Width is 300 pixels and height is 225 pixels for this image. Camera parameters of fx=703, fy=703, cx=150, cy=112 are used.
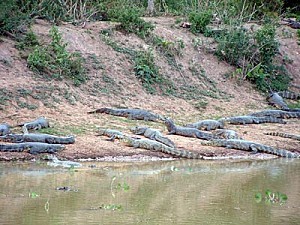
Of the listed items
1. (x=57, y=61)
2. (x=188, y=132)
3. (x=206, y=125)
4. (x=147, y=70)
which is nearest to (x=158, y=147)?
(x=188, y=132)

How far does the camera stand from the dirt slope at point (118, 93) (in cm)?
1491

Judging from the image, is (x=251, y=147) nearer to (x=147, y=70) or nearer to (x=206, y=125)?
(x=206, y=125)

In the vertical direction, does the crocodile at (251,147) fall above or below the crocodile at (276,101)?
above

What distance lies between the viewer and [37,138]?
13492 millimetres

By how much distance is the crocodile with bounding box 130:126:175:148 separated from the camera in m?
14.2

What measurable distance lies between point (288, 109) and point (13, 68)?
765 cm

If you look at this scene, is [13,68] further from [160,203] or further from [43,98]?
[160,203]

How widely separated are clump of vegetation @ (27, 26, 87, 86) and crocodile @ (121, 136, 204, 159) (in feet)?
14.6

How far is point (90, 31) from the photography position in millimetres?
20797

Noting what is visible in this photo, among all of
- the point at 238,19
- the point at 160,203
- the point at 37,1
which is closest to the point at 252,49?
the point at 238,19

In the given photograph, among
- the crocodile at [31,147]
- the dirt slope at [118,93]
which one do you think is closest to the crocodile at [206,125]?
the dirt slope at [118,93]

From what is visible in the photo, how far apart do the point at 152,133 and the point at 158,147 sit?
0.98m

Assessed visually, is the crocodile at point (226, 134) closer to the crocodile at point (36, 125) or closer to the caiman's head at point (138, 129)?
the caiman's head at point (138, 129)

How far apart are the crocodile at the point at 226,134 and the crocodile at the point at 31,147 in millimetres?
4220
